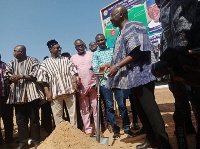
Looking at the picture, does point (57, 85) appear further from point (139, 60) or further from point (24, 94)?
point (139, 60)

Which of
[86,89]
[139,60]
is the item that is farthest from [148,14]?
[139,60]

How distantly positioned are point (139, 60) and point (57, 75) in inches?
77.6

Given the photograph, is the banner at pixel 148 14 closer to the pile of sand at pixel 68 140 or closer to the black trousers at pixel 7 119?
the pile of sand at pixel 68 140

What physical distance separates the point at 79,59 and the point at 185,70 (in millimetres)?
3248

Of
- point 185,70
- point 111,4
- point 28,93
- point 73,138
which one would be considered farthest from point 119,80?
point 111,4

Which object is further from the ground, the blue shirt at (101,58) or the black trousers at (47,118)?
the blue shirt at (101,58)

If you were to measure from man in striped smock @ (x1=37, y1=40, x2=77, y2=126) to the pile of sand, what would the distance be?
803 mm

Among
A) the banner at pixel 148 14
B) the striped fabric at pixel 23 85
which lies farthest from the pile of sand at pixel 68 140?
the banner at pixel 148 14

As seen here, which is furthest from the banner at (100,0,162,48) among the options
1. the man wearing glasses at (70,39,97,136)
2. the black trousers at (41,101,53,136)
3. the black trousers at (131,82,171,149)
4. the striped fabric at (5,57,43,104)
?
the black trousers at (131,82,171,149)

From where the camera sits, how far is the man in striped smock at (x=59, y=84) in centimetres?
371

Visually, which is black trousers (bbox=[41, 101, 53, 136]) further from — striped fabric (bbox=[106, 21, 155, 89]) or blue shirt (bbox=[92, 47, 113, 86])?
striped fabric (bbox=[106, 21, 155, 89])

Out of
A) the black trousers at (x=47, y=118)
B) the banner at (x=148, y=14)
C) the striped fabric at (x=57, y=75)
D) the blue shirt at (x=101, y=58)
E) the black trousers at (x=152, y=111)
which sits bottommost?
the black trousers at (x=47, y=118)

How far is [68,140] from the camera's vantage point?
9.04 ft

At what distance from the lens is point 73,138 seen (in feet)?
9.21
